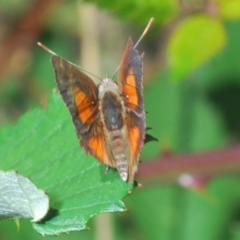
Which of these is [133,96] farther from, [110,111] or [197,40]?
[197,40]

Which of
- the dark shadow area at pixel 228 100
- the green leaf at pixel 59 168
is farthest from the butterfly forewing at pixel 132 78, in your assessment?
the dark shadow area at pixel 228 100

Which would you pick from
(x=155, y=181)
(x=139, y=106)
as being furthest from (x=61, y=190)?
(x=155, y=181)

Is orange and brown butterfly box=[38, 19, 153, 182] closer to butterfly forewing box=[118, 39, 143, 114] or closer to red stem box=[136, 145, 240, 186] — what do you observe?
butterfly forewing box=[118, 39, 143, 114]

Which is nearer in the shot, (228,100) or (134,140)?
(134,140)

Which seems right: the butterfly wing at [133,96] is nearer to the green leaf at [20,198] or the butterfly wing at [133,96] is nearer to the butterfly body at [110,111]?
the butterfly body at [110,111]

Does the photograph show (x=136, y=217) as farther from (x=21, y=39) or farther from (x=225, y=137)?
(x=21, y=39)

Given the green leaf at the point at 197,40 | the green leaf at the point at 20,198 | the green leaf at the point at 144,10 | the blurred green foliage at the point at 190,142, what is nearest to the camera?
the green leaf at the point at 20,198

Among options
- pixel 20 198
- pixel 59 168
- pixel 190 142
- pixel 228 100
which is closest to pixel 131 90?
pixel 59 168
